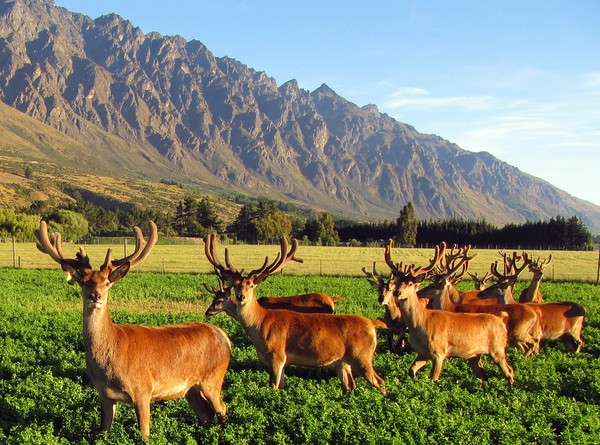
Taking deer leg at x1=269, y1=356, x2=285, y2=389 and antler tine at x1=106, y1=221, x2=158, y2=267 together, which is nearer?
antler tine at x1=106, y1=221, x2=158, y2=267

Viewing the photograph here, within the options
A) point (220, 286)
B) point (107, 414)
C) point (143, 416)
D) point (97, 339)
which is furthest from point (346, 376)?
point (97, 339)

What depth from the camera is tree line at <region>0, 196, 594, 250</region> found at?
99.4 metres

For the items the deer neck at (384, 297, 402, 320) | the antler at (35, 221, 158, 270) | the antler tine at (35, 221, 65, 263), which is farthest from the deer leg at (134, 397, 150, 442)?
the deer neck at (384, 297, 402, 320)

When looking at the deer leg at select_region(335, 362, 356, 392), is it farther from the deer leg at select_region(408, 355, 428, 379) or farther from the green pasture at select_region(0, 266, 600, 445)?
the deer leg at select_region(408, 355, 428, 379)

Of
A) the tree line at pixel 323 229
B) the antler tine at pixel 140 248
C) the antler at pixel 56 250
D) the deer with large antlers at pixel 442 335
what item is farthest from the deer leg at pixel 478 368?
the tree line at pixel 323 229

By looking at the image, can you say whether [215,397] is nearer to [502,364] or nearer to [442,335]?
[442,335]

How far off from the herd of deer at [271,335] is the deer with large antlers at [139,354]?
0.04 ft

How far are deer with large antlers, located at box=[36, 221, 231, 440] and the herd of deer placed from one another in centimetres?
1

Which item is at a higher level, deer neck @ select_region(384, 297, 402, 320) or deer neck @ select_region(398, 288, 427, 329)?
deer neck @ select_region(398, 288, 427, 329)

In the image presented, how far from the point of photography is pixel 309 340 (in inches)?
422

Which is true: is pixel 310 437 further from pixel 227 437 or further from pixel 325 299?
pixel 325 299

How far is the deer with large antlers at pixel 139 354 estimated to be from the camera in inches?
306

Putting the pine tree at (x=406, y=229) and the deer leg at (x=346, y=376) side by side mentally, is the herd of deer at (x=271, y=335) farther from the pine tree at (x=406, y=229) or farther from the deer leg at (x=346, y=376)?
the pine tree at (x=406, y=229)

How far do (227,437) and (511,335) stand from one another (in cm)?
797
